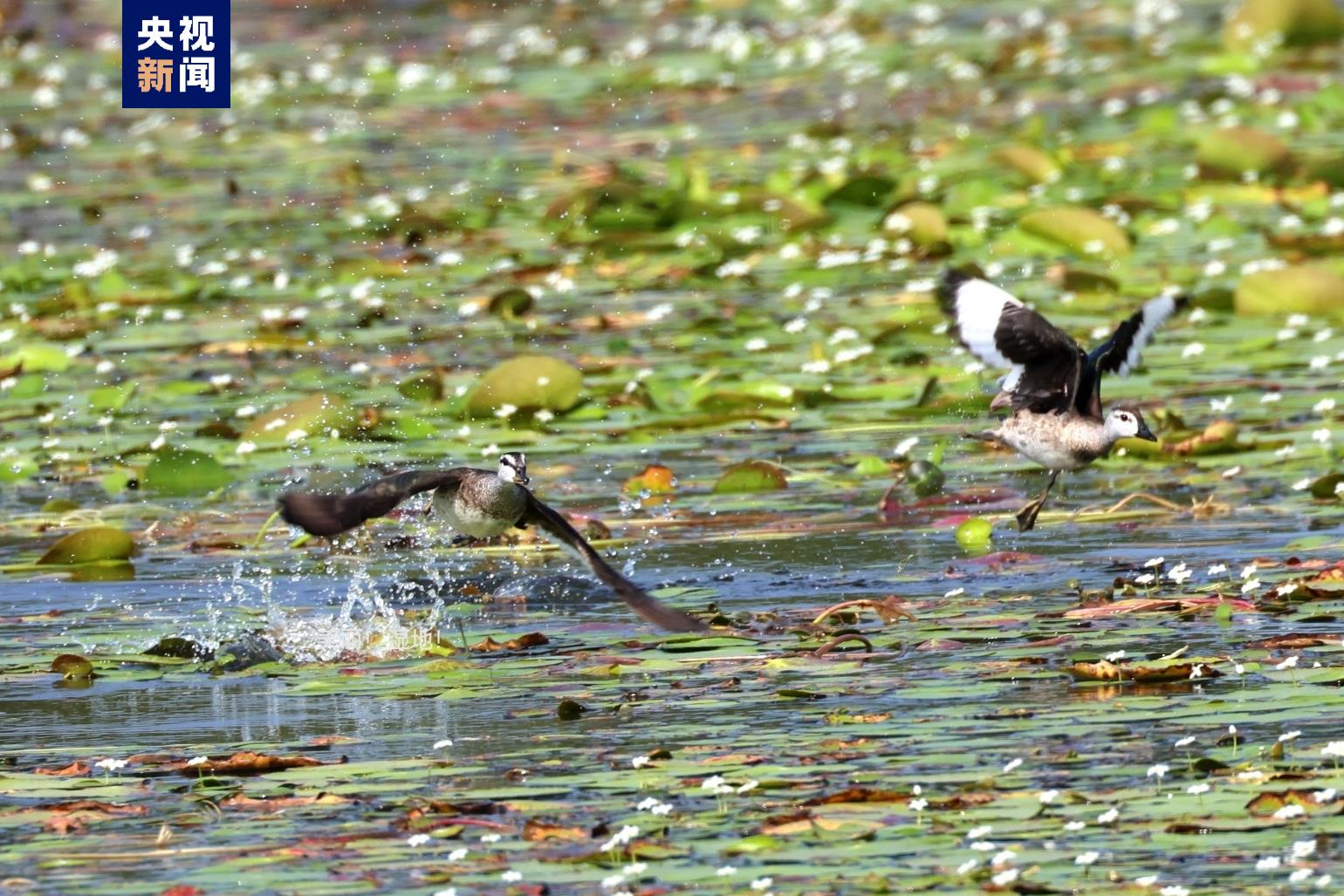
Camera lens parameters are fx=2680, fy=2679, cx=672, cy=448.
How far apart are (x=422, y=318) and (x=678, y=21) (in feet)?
49.6

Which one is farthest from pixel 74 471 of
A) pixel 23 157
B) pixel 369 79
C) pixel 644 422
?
pixel 369 79

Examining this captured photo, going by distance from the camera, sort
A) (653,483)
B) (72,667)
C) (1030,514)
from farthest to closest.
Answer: (653,483) < (1030,514) < (72,667)

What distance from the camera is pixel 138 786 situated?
6.95 metres

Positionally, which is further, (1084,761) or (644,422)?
(644,422)

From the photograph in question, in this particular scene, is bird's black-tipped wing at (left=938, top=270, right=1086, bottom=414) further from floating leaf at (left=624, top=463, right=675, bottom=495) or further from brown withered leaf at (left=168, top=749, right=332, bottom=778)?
brown withered leaf at (left=168, top=749, right=332, bottom=778)

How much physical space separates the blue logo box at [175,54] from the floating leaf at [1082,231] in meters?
7.75

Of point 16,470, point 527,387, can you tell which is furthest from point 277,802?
point 527,387

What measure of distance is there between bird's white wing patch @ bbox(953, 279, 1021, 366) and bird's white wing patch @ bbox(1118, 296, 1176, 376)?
53cm

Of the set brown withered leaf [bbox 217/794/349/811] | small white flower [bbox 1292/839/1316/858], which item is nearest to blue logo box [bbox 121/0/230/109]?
brown withered leaf [bbox 217/794/349/811]

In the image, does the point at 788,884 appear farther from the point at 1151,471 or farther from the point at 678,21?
the point at 678,21

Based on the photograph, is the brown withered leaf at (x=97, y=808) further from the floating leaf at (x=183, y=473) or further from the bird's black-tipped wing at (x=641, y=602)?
the floating leaf at (x=183, y=473)

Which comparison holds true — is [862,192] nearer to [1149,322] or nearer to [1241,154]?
[1241,154]

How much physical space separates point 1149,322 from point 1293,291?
11.7ft

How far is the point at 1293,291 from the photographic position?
13562 mm
